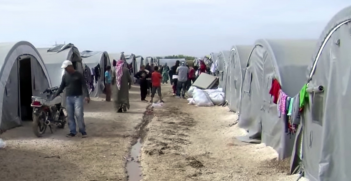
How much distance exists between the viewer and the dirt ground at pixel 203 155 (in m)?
7.28

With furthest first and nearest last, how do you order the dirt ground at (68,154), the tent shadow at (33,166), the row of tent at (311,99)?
the dirt ground at (68,154)
the tent shadow at (33,166)
the row of tent at (311,99)

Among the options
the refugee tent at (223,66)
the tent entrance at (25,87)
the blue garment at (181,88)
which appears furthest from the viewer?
the blue garment at (181,88)

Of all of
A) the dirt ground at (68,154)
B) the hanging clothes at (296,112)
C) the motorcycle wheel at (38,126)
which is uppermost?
the hanging clothes at (296,112)

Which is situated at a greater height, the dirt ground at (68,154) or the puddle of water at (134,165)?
the dirt ground at (68,154)

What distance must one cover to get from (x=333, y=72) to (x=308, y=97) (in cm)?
99

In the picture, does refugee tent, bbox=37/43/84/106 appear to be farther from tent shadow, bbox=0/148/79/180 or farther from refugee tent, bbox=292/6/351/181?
refugee tent, bbox=292/6/351/181

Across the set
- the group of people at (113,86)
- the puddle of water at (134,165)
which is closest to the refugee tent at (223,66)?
the group of people at (113,86)

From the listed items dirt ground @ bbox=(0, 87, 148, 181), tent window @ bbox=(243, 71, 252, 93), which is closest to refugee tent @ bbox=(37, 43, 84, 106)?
dirt ground @ bbox=(0, 87, 148, 181)

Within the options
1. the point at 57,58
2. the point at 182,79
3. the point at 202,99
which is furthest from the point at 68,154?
the point at 182,79

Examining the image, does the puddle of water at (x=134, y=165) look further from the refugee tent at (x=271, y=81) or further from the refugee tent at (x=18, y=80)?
the refugee tent at (x=18, y=80)

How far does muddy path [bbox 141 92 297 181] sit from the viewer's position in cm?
731

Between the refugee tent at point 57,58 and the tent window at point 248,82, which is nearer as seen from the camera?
the tent window at point 248,82

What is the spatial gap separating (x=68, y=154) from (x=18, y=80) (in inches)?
162

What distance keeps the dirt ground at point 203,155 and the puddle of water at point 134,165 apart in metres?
0.12
